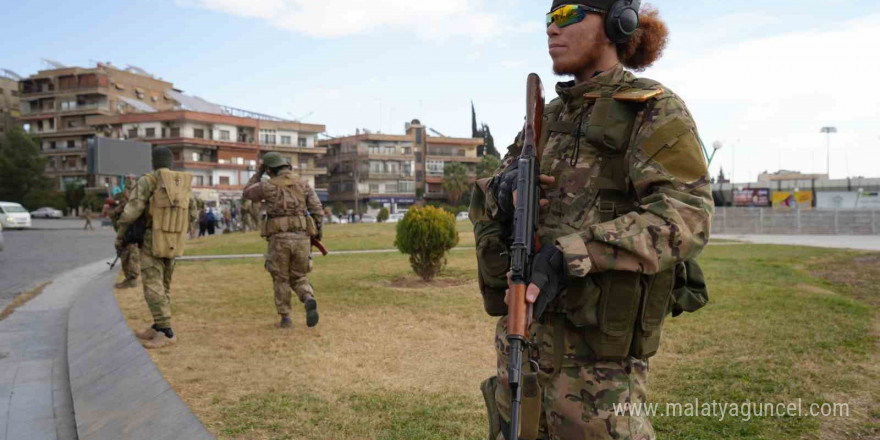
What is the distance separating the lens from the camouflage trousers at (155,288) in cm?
640

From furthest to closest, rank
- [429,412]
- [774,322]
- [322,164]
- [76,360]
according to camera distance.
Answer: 1. [322,164]
2. [774,322]
3. [76,360]
4. [429,412]

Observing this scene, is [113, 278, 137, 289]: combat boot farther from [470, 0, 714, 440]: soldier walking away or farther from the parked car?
the parked car

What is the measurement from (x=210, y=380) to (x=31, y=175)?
240ft

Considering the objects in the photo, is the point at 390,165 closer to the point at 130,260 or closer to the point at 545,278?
the point at 130,260

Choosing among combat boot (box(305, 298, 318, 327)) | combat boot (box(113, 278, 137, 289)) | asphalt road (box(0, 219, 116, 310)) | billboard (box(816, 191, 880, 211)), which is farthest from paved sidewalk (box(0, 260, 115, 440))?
billboard (box(816, 191, 880, 211))

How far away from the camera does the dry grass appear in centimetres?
844

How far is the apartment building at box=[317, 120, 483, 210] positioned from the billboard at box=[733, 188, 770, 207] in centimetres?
3792

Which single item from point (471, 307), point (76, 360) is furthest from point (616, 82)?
point (471, 307)

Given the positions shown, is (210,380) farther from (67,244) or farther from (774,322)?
(67,244)

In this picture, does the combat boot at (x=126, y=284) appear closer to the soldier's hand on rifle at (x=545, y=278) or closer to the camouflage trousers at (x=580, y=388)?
the camouflage trousers at (x=580, y=388)

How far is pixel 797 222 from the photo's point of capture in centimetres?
2920

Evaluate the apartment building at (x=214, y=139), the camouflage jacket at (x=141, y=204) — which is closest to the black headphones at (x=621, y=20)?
the camouflage jacket at (x=141, y=204)

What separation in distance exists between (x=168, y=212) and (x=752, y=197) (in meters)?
54.2

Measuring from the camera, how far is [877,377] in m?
4.75
